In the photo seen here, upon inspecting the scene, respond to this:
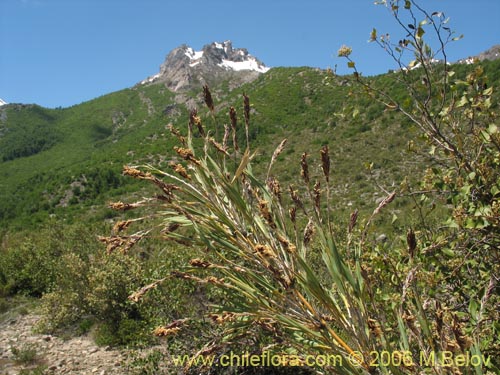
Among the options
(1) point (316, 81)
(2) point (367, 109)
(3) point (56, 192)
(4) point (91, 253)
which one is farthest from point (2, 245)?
(1) point (316, 81)

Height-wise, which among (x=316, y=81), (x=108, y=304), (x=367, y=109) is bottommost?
(x=108, y=304)

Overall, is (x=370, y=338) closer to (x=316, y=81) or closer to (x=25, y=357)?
(x=25, y=357)

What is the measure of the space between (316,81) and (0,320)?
45.1 m

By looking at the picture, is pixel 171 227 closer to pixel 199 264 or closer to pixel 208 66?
pixel 199 264

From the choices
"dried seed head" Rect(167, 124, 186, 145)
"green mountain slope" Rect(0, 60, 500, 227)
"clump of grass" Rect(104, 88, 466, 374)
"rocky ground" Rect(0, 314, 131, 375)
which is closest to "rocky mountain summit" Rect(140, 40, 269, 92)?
"green mountain slope" Rect(0, 60, 500, 227)

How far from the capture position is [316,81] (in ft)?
161

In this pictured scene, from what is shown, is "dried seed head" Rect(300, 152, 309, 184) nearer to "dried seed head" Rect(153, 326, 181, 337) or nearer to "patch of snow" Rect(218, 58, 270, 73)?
"dried seed head" Rect(153, 326, 181, 337)

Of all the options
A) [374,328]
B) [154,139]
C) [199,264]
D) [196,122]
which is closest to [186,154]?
[196,122]

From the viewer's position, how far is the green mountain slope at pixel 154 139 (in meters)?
26.1

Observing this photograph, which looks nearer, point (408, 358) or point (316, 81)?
point (408, 358)

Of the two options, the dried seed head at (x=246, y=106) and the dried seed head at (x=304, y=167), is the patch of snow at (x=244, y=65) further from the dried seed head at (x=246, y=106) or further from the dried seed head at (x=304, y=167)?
the dried seed head at (x=304, y=167)

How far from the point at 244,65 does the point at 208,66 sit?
11812 millimetres

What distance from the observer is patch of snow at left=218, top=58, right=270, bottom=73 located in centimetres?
8556

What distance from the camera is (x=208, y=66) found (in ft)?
268
